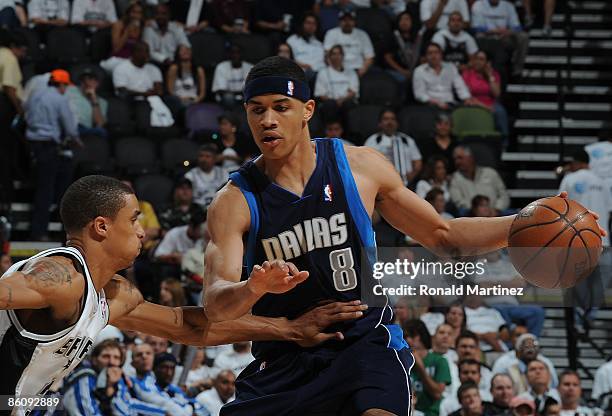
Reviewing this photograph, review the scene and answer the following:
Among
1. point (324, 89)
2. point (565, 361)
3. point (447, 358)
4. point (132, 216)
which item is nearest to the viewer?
point (132, 216)

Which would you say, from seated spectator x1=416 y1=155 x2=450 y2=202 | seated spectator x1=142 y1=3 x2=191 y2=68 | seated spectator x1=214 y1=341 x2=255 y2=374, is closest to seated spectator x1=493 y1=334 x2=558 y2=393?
seated spectator x1=214 y1=341 x2=255 y2=374

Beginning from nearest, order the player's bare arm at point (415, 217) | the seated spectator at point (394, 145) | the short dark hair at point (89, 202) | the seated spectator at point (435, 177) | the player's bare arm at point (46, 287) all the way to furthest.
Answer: the player's bare arm at point (46, 287) → the short dark hair at point (89, 202) → the player's bare arm at point (415, 217) → the seated spectator at point (435, 177) → the seated spectator at point (394, 145)

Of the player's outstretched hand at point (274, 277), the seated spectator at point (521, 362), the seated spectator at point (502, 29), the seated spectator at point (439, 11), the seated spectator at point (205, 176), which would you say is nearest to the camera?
the player's outstretched hand at point (274, 277)

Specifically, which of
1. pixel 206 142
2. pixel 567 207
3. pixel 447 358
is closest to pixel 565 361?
pixel 447 358

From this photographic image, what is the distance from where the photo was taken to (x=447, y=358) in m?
9.91

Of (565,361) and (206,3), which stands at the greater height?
(206,3)

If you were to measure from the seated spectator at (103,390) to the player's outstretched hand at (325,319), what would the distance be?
4285mm

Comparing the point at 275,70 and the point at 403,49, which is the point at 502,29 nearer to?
the point at 403,49

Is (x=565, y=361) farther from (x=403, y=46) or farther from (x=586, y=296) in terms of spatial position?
(x=403, y=46)

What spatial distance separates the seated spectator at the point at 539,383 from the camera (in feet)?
31.7

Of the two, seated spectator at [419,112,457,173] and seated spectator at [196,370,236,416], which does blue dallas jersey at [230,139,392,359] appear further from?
seated spectator at [419,112,457,173]

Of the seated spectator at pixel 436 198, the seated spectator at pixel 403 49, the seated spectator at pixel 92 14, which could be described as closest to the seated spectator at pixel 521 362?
the seated spectator at pixel 436 198

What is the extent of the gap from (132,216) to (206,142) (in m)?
8.31

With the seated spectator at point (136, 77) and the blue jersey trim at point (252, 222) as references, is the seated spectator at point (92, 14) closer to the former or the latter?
the seated spectator at point (136, 77)
